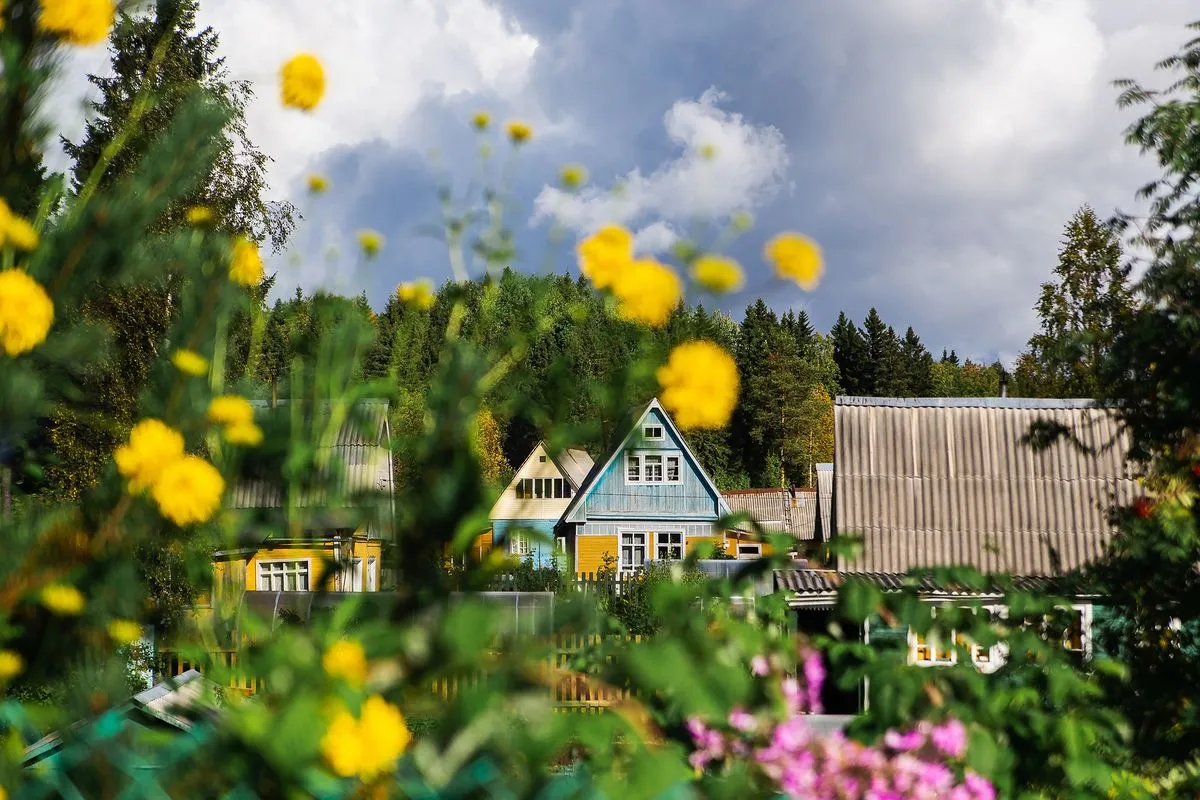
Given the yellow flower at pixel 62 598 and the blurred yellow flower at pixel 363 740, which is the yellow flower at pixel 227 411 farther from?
the blurred yellow flower at pixel 363 740

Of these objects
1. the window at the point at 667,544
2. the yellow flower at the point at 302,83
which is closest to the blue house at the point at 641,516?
the window at the point at 667,544

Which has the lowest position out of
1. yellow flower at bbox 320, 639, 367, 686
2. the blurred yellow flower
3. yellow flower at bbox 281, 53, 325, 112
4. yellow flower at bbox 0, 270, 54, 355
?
the blurred yellow flower

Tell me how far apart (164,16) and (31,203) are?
44 centimetres

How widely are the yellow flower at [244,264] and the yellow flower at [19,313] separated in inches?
9.0

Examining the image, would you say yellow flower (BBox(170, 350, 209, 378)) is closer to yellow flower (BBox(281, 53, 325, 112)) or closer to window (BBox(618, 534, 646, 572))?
yellow flower (BBox(281, 53, 325, 112))

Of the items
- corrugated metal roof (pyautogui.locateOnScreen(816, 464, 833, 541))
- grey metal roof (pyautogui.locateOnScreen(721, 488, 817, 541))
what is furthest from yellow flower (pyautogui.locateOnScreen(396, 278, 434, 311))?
grey metal roof (pyautogui.locateOnScreen(721, 488, 817, 541))

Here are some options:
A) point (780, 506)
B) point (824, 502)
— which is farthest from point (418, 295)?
point (780, 506)

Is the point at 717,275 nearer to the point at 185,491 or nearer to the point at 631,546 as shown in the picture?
the point at 185,491

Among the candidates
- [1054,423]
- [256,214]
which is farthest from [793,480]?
[1054,423]

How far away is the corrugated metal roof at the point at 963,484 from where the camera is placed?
12023mm

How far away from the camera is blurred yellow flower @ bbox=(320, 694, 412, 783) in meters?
0.68

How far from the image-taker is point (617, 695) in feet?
3.24

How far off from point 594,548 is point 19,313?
24.3 meters

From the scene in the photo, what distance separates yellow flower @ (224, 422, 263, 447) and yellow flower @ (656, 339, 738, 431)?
1.42 feet
